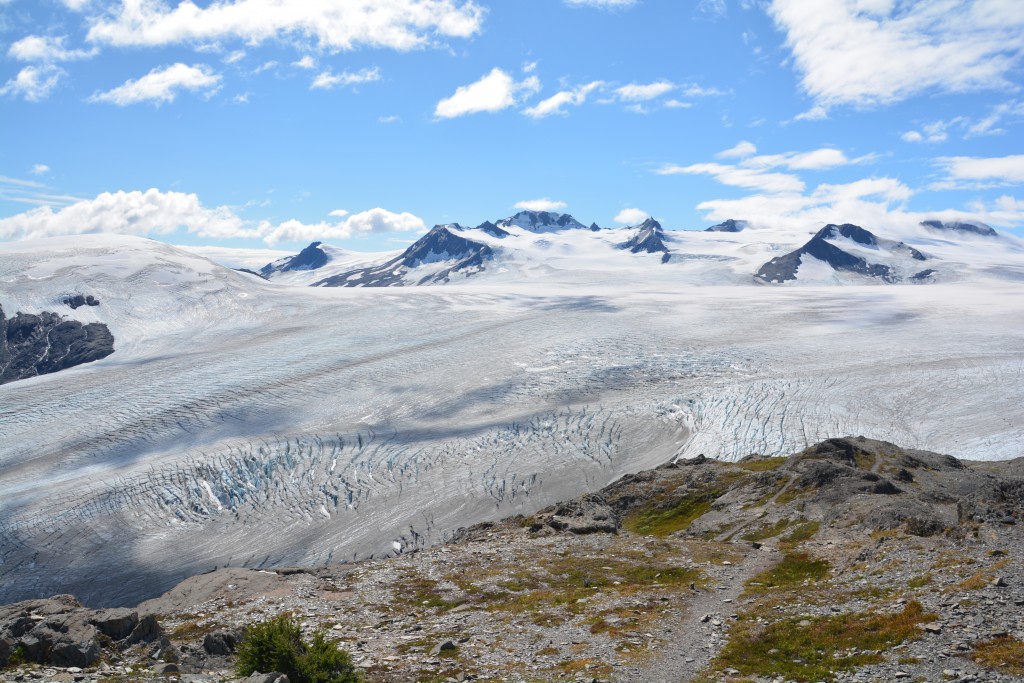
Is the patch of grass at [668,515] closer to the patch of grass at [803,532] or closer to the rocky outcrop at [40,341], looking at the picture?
the patch of grass at [803,532]

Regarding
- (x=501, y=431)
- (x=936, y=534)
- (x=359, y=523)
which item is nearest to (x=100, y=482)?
(x=359, y=523)

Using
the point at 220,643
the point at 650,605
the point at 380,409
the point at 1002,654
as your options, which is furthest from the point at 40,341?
the point at 1002,654

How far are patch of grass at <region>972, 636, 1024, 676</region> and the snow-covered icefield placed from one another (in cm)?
4373

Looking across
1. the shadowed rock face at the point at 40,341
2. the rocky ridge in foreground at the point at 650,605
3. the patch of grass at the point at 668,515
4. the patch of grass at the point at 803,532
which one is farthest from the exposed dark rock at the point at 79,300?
the patch of grass at the point at 803,532

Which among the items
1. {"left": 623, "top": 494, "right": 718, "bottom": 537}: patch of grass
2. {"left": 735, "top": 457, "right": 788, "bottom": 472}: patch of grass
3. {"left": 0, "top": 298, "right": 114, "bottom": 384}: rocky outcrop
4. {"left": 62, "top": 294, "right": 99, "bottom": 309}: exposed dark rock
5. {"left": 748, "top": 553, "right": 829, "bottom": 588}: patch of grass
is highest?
{"left": 62, "top": 294, "right": 99, "bottom": 309}: exposed dark rock

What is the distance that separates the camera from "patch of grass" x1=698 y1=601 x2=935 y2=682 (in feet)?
56.4

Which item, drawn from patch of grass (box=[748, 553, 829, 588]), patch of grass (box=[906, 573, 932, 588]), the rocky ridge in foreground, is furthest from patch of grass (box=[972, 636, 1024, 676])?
patch of grass (box=[748, 553, 829, 588])

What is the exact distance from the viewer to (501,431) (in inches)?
2968

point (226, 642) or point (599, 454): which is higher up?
point (226, 642)

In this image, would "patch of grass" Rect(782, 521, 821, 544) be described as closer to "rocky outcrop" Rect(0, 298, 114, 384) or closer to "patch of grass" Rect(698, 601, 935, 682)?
"patch of grass" Rect(698, 601, 935, 682)

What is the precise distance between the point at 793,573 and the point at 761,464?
96.5 ft

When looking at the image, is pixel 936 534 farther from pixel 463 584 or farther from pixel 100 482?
pixel 100 482

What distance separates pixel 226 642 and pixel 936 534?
25.0m

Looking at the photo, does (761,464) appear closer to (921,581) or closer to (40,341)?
(921,581)
